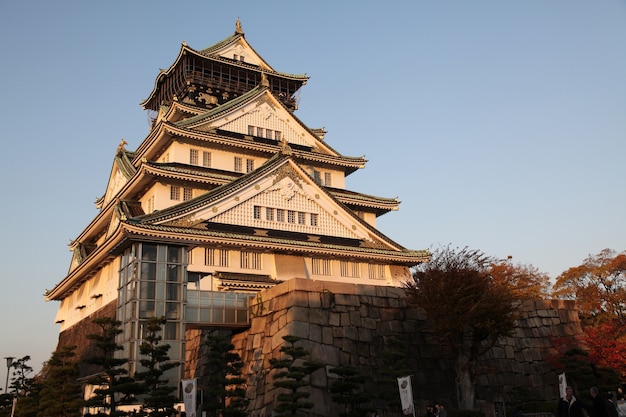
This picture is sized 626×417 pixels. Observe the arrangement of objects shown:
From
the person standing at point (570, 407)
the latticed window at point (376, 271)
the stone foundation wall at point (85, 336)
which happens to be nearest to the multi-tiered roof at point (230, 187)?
the latticed window at point (376, 271)

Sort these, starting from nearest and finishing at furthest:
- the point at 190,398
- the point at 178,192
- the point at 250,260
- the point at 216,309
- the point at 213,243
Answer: the point at 190,398
the point at 216,309
the point at 213,243
the point at 250,260
the point at 178,192

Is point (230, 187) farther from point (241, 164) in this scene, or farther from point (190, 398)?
point (190, 398)

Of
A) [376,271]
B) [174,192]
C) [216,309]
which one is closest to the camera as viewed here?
[216,309]

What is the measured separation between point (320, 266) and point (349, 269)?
1.96 m

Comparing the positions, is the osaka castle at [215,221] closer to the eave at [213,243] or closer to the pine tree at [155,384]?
the eave at [213,243]

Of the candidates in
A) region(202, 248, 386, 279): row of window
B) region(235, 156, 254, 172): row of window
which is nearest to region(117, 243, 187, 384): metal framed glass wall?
region(202, 248, 386, 279): row of window

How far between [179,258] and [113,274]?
25.7ft

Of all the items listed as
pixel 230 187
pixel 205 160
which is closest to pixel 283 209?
pixel 230 187

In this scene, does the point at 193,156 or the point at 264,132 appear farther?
the point at 264,132

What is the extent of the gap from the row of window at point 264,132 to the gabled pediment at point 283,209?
7.04 m

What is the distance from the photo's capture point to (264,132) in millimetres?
41312

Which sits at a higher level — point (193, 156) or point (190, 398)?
point (193, 156)

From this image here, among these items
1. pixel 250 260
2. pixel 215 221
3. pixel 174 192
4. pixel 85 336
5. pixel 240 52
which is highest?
pixel 240 52

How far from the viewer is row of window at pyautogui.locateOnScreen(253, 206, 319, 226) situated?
33.2 meters
